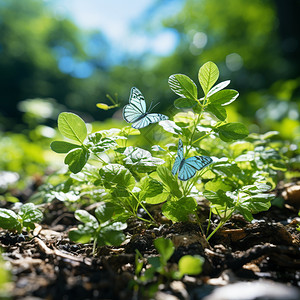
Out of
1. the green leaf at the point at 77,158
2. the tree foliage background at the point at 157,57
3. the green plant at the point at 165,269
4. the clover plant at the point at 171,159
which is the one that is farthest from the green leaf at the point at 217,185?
the tree foliage background at the point at 157,57

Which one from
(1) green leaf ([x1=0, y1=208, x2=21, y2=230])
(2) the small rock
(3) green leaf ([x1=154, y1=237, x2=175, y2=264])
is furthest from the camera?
(1) green leaf ([x1=0, y1=208, x2=21, y2=230])

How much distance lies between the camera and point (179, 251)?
0.86 m

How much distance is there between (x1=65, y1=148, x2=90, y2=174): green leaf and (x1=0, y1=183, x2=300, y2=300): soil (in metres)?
0.30

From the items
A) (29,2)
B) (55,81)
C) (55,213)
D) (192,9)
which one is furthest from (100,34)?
(55,213)

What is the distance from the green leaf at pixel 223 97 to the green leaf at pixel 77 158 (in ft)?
1.56

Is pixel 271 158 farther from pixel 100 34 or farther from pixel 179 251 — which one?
pixel 100 34

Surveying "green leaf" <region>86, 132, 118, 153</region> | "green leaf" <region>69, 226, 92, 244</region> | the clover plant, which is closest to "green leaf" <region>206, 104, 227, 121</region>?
the clover plant

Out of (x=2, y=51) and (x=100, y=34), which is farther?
(x=100, y=34)

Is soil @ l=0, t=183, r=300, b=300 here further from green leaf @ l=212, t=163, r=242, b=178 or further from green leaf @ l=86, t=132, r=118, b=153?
green leaf @ l=86, t=132, r=118, b=153

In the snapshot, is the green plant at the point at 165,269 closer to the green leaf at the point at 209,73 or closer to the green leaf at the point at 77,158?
the green leaf at the point at 77,158

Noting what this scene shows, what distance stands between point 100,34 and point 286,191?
18032mm

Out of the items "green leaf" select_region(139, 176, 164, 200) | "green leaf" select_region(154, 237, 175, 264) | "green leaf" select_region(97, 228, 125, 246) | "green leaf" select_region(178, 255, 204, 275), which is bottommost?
"green leaf" select_region(178, 255, 204, 275)

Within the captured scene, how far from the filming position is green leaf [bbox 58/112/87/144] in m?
0.90

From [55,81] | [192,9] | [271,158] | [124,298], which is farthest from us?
[55,81]
